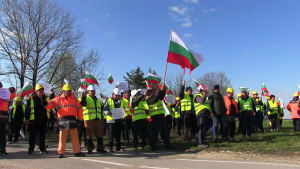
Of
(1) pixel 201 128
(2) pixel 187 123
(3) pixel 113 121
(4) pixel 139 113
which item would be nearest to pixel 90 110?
(3) pixel 113 121

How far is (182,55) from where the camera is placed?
28.1ft

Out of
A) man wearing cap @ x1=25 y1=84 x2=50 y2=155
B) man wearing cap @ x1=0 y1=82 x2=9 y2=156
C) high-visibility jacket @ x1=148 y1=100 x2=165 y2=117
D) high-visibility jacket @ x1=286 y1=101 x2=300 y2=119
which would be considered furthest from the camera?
high-visibility jacket @ x1=286 y1=101 x2=300 y2=119

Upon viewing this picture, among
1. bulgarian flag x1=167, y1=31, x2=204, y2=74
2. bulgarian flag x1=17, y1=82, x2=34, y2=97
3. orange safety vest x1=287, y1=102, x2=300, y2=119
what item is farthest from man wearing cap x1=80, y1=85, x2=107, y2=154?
orange safety vest x1=287, y1=102, x2=300, y2=119

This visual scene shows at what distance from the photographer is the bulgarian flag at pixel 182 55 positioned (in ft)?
27.9

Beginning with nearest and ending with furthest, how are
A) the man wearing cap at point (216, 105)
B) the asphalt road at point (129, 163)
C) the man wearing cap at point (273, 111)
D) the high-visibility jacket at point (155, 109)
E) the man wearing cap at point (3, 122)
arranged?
the asphalt road at point (129, 163) → the man wearing cap at point (3, 122) → the high-visibility jacket at point (155, 109) → the man wearing cap at point (216, 105) → the man wearing cap at point (273, 111)

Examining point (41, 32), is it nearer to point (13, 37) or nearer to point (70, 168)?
point (13, 37)

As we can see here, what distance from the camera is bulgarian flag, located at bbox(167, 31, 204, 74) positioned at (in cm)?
849

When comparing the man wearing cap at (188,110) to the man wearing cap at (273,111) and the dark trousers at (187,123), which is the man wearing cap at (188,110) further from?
the man wearing cap at (273,111)

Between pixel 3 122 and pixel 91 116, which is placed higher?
pixel 91 116

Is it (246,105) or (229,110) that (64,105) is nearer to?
(229,110)

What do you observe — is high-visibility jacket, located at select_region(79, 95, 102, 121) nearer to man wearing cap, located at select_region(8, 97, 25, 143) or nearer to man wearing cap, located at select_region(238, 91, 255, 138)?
man wearing cap, located at select_region(8, 97, 25, 143)

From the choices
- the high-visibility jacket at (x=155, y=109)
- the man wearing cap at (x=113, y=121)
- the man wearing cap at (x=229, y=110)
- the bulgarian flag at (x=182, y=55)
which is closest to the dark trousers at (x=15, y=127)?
the man wearing cap at (x=113, y=121)

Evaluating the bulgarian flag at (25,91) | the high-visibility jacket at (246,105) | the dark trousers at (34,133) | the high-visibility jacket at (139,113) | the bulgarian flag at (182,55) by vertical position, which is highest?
the bulgarian flag at (182,55)

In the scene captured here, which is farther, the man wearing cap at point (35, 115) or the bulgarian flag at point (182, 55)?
the bulgarian flag at point (182, 55)
